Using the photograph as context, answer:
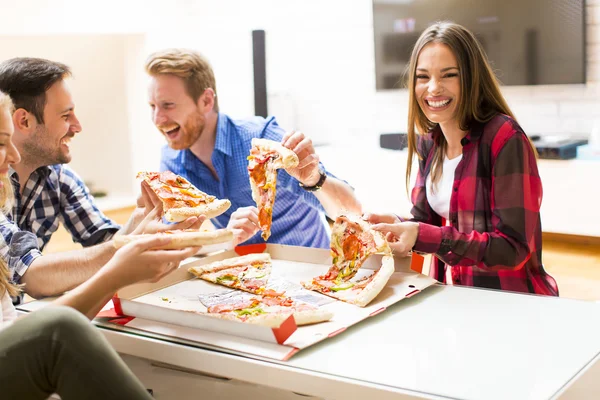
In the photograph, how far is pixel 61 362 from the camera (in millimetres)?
1489

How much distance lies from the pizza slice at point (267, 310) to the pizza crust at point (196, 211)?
1.07 ft

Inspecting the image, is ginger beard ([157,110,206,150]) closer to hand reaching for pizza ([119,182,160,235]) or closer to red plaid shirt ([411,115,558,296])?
hand reaching for pizza ([119,182,160,235])

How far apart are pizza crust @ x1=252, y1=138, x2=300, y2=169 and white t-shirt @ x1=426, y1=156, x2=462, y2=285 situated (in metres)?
0.44

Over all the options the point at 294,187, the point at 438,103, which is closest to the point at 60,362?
the point at 438,103

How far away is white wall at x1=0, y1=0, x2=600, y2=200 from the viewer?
6387 millimetres

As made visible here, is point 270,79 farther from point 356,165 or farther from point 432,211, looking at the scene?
point 432,211

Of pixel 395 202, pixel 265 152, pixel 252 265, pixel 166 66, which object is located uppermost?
pixel 166 66

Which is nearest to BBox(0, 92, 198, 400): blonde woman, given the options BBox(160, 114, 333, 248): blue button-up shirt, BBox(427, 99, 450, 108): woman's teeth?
BBox(427, 99, 450, 108): woman's teeth

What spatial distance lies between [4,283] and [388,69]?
4.82 m

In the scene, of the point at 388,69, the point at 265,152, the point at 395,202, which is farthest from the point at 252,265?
the point at 388,69

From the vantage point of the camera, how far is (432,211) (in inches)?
94.4

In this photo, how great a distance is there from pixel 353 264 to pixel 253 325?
0.55m

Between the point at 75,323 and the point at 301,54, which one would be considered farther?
the point at 301,54

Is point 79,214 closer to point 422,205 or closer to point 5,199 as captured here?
point 5,199
